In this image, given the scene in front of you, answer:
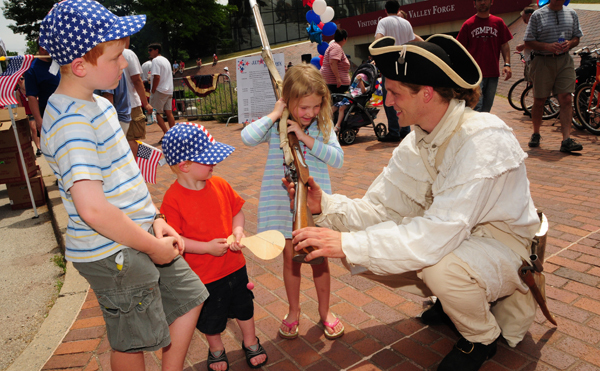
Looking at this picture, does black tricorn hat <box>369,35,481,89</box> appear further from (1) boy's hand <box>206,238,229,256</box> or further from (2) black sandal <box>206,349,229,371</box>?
(2) black sandal <box>206,349,229,371</box>

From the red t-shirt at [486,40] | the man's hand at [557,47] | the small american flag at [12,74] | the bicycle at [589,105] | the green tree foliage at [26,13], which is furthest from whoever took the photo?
the green tree foliage at [26,13]

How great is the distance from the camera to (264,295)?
3.23m

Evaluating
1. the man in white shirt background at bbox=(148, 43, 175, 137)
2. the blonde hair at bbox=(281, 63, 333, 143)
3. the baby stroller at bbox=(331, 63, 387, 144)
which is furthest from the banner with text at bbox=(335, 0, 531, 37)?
the blonde hair at bbox=(281, 63, 333, 143)

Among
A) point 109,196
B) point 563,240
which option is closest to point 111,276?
point 109,196

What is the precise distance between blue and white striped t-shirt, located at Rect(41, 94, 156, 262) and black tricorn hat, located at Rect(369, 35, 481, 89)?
56.4 inches

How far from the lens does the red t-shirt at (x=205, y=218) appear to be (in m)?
2.29

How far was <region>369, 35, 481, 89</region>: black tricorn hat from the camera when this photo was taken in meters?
2.22

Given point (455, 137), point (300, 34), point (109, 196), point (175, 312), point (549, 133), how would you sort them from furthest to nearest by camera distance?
point (300, 34), point (549, 133), point (455, 137), point (175, 312), point (109, 196)

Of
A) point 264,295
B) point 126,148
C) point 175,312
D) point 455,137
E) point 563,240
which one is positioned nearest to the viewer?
point 126,148

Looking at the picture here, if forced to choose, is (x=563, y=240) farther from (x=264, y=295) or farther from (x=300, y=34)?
(x=300, y=34)

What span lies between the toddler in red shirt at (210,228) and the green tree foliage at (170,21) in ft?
126

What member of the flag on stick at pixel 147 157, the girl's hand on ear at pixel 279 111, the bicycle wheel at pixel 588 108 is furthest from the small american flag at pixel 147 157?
the bicycle wheel at pixel 588 108

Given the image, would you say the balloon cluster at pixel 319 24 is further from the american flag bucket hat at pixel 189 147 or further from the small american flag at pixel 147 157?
the american flag bucket hat at pixel 189 147

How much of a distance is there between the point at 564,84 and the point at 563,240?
3.48 meters
